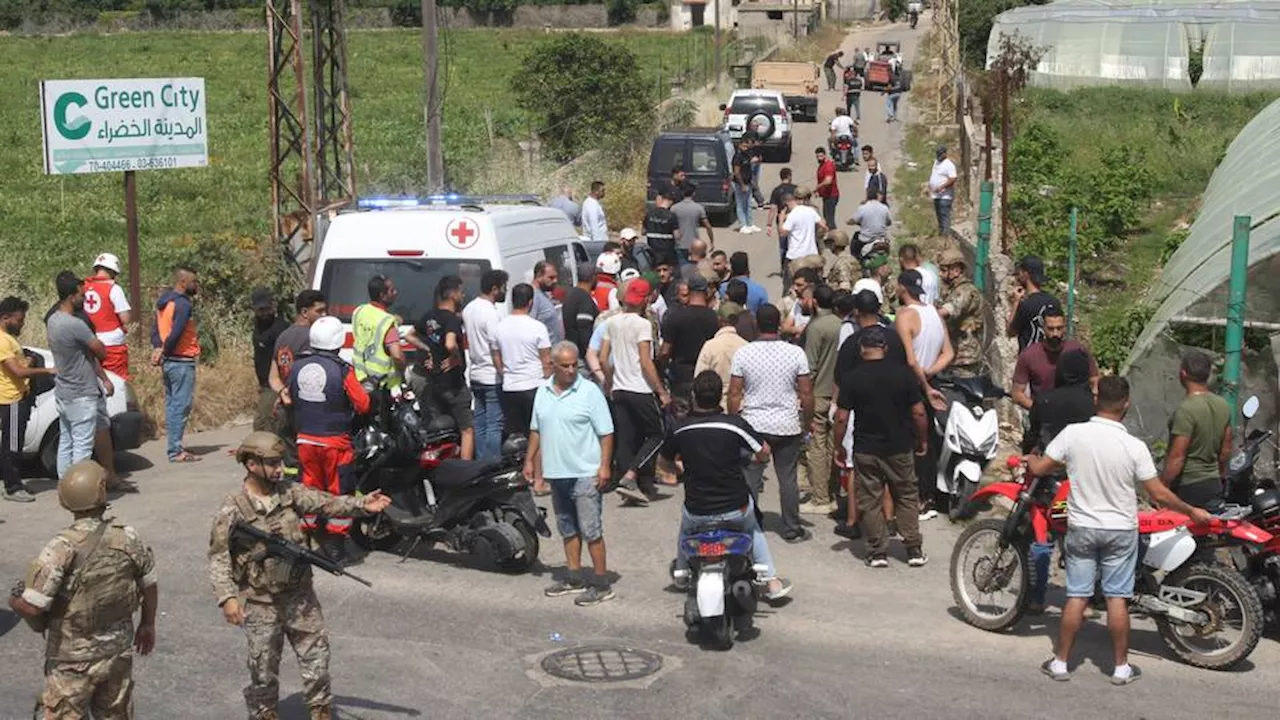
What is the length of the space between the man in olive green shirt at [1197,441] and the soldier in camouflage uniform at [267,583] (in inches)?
193

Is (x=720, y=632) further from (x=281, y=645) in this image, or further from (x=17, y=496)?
(x=17, y=496)

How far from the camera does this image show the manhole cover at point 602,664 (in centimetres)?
873

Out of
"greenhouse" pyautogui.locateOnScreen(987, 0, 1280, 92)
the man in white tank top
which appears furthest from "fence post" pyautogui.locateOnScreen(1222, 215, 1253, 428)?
"greenhouse" pyautogui.locateOnScreen(987, 0, 1280, 92)

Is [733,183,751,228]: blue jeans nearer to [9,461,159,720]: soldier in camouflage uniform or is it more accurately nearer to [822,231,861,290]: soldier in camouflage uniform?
[822,231,861,290]: soldier in camouflage uniform

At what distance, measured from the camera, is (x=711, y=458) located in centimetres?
912

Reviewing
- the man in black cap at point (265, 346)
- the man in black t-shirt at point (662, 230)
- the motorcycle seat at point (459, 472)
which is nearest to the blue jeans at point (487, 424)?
the man in black cap at point (265, 346)

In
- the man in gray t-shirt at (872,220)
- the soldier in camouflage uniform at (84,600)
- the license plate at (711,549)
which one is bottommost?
the license plate at (711,549)

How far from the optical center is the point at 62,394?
12.2 m

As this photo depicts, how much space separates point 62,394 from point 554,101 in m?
25.4

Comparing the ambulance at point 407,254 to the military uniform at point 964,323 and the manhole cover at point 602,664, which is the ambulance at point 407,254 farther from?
the manhole cover at point 602,664

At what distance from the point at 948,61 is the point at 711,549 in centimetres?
3584

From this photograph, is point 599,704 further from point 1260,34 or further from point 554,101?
point 1260,34

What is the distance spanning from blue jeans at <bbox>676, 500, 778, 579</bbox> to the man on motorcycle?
6.06ft

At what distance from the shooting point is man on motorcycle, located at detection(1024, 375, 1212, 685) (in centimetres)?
840
